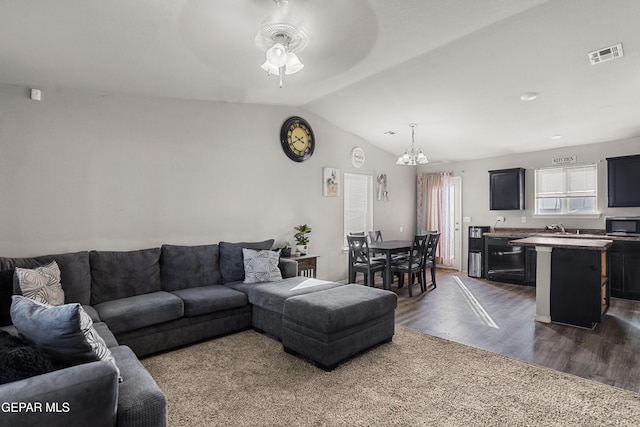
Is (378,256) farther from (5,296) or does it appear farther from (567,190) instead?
(5,296)

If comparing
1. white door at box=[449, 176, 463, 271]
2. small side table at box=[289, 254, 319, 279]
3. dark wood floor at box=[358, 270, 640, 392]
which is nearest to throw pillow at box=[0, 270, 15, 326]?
small side table at box=[289, 254, 319, 279]

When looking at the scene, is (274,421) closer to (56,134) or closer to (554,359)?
(554,359)

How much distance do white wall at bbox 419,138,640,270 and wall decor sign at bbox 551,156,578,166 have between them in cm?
5

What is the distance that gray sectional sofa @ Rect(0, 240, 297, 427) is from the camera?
1.38m

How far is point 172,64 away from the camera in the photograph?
315 centimetres

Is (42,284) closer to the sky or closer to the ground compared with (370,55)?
closer to the ground

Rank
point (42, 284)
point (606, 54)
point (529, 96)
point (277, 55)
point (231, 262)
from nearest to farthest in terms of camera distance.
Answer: point (277, 55)
point (42, 284)
point (606, 54)
point (231, 262)
point (529, 96)

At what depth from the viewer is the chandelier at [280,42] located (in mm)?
2400

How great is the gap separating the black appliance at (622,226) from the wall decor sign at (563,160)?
114 cm

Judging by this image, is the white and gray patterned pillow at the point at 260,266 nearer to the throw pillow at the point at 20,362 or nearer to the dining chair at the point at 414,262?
the dining chair at the point at 414,262

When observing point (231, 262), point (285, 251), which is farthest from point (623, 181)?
point (231, 262)

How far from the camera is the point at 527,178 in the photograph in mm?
6387

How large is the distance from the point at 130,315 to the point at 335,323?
182 cm

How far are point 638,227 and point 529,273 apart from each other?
5.36 ft
